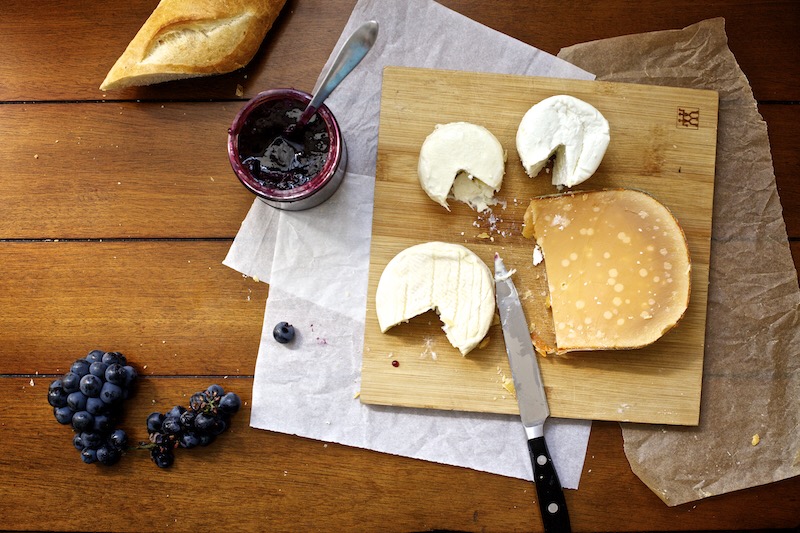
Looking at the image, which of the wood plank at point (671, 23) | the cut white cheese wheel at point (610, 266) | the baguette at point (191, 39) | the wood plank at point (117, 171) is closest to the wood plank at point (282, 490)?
the cut white cheese wheel at point (610, 266)

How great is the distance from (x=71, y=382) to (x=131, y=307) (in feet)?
0.72

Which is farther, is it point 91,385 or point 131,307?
point 131,307

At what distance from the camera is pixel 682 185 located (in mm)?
1531

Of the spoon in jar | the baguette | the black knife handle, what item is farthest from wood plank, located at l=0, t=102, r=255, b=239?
the black knife handle

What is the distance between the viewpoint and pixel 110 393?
1489mm

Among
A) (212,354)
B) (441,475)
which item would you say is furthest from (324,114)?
(441,475)

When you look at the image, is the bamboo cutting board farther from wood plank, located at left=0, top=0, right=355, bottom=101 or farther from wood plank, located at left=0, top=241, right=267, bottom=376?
wood plank, located at left=0, top=241, right=267, bottom=376

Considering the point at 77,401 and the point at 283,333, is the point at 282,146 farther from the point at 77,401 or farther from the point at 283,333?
the point at 77,401

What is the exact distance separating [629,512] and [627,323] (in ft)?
1.58

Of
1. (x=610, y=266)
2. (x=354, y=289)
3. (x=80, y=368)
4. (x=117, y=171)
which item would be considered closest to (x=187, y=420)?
(x=80, y=368)

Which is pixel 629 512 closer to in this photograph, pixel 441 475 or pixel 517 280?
pixel 441 475

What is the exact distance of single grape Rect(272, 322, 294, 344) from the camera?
152cm

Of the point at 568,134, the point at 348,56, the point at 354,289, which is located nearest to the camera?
the point at 348,56

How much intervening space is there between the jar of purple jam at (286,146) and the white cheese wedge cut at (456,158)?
21 cm
